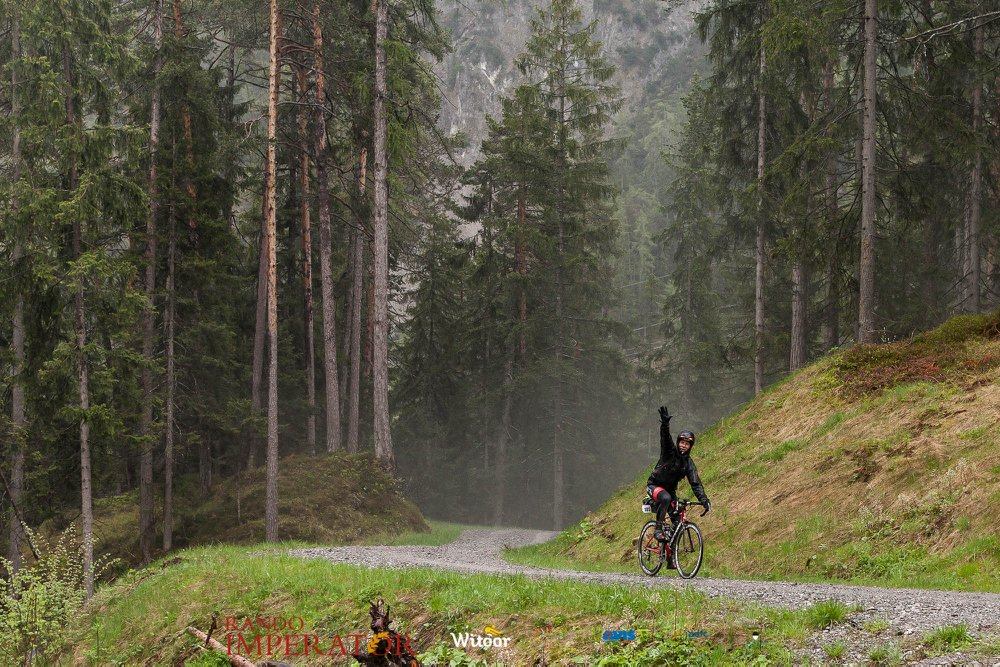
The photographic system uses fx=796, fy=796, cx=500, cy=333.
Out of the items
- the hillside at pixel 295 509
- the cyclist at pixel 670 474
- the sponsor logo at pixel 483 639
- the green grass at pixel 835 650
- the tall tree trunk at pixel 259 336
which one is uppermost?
the tall tree trunk at pixel 259 336

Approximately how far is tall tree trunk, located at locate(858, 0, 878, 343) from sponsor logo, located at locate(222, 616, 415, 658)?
538 inches

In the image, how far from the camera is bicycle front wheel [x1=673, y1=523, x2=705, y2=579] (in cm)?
1027

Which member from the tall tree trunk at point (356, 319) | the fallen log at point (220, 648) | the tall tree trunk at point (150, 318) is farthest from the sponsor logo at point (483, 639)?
the tall tree trunk at point (356, 319)

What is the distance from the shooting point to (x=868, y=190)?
17562 millimetres

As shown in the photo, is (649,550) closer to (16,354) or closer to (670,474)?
(670,474)

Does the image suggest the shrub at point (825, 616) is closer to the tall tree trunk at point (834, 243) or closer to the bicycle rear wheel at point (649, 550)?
the bicycle rear wheel at point (649, 550)

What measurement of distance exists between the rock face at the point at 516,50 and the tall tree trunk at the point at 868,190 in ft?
286

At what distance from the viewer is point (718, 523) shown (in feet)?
47.3

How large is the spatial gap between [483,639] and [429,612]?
1167 millimetres

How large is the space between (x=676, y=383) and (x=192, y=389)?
34.7 meters

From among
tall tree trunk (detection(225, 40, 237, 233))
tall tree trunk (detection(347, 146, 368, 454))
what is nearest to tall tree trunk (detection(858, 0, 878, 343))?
tall tree trunk (detection(347, 146, 368, 454))

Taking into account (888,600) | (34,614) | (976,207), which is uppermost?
(976,207)

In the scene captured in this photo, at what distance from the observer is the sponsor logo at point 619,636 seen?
21.2 feet

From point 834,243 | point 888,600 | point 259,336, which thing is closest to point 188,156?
point 259,336
